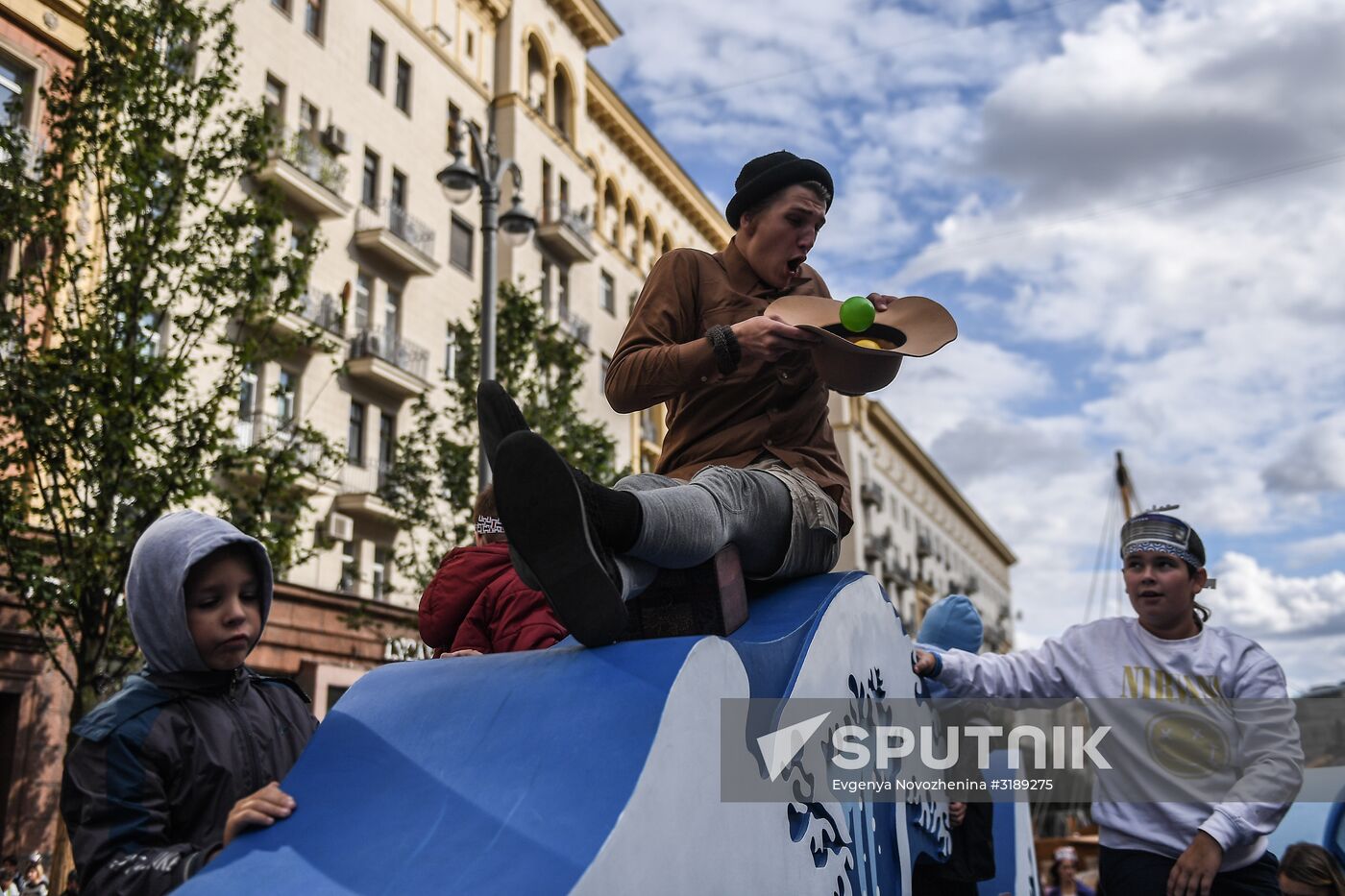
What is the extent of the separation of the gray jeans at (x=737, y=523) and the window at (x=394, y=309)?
25.1m

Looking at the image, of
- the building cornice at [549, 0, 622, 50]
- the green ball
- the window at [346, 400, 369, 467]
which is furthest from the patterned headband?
the building cornice at [549, 0, 622, 50]

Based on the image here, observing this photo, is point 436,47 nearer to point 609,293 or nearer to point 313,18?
point 313,18

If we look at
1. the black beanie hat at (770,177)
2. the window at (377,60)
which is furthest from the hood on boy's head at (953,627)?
the window at (377,60)

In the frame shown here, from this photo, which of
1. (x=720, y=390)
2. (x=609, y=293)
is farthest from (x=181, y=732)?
(x=609, y=293)

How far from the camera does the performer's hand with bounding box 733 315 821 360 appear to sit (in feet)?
10.2

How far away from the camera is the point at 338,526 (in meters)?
24.1

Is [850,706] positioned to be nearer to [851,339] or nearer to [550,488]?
[851,339]

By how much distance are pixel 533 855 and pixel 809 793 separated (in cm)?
98

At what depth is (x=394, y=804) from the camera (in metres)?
2.16

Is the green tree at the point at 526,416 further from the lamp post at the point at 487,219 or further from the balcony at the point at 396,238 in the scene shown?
the balcony at the point at 396,238

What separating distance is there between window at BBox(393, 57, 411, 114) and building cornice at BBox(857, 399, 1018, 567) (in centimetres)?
3361

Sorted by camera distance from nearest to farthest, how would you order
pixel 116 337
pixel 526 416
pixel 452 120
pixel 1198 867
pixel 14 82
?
pixel 1198 867, pixel 116 337, pixel 14 82, pixel 526 416, pixel 452 120

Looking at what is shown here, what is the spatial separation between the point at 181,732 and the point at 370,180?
86.7 ft

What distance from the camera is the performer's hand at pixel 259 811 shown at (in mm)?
2150
